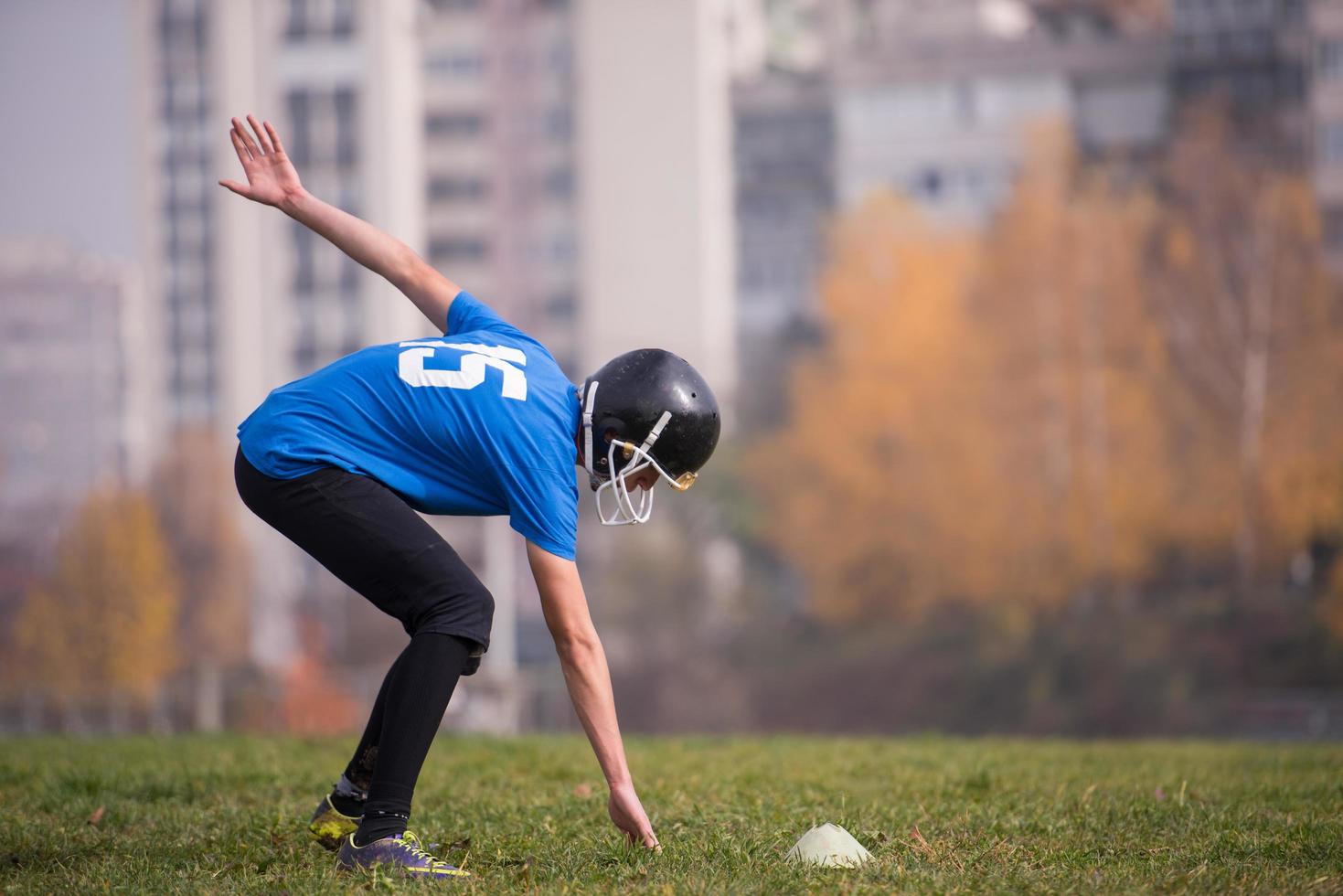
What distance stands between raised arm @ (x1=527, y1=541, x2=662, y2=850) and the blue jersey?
7 cm

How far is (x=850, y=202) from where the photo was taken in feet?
194

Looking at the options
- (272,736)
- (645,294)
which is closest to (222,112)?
(645,294)

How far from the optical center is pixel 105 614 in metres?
52.7

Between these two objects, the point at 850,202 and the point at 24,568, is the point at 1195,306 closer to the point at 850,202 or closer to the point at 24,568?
the point at 850,202

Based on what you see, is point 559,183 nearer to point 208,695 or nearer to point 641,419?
point 208,695

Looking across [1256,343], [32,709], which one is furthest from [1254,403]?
[32,709]

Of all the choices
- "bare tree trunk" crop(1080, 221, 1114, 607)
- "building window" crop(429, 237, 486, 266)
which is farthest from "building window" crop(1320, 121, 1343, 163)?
"building window" crop(429, 237, 486, 266)

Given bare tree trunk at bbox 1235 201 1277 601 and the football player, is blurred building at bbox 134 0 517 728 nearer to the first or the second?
bare tree trunk at bbox 1235 201 1277 601

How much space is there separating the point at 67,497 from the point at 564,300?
23886mm

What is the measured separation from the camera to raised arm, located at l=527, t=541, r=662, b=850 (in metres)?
4.34

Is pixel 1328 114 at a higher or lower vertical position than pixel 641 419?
higher

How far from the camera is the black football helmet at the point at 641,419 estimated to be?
178 inches

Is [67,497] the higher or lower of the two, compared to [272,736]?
lower

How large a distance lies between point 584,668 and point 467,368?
3.04ft
